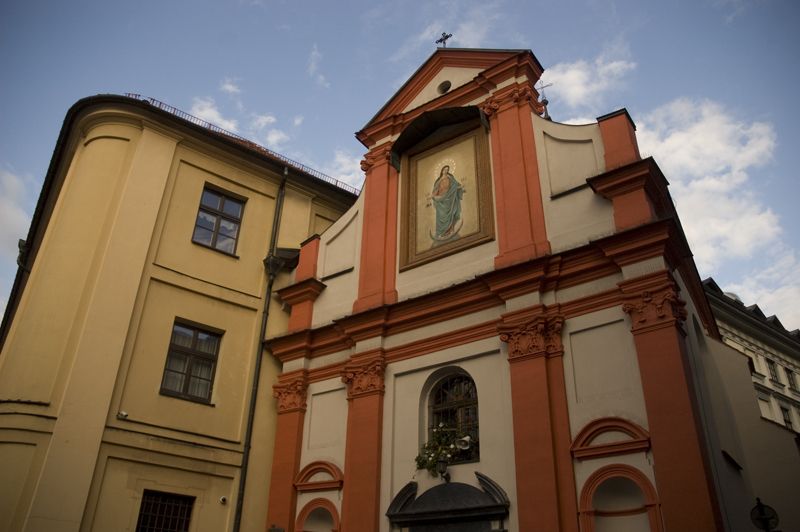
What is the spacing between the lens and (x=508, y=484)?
10547 mm

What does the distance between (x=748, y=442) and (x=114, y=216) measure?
44.6 feet

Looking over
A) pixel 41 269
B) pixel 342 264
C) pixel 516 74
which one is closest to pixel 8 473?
pixel 41 269

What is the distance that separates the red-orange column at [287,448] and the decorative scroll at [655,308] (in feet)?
24.1

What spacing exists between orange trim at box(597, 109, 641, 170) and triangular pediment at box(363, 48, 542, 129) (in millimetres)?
2706

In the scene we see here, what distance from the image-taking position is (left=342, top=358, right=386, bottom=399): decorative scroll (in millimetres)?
13083

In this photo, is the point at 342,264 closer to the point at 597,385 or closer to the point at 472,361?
the point at 472,361

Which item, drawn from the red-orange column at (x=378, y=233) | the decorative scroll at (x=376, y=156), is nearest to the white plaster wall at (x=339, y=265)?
the red-orange column at (x=378, y=233)

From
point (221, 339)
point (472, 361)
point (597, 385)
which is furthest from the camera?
point (221, 339)

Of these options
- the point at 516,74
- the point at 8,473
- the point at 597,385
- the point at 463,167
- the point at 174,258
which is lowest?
the point at 8,473

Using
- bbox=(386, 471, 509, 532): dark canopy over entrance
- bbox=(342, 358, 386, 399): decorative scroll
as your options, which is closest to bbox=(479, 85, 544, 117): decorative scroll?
bbox=(342, 358, 386, 399): decorative scroll

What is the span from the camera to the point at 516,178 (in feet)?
42.4

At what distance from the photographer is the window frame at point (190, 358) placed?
13.3m

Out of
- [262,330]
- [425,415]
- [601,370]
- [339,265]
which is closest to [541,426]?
[601,370]

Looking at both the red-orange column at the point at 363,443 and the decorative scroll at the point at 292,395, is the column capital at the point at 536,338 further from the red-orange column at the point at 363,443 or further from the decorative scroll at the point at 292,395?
the decorative scroll at the point at 292,395
